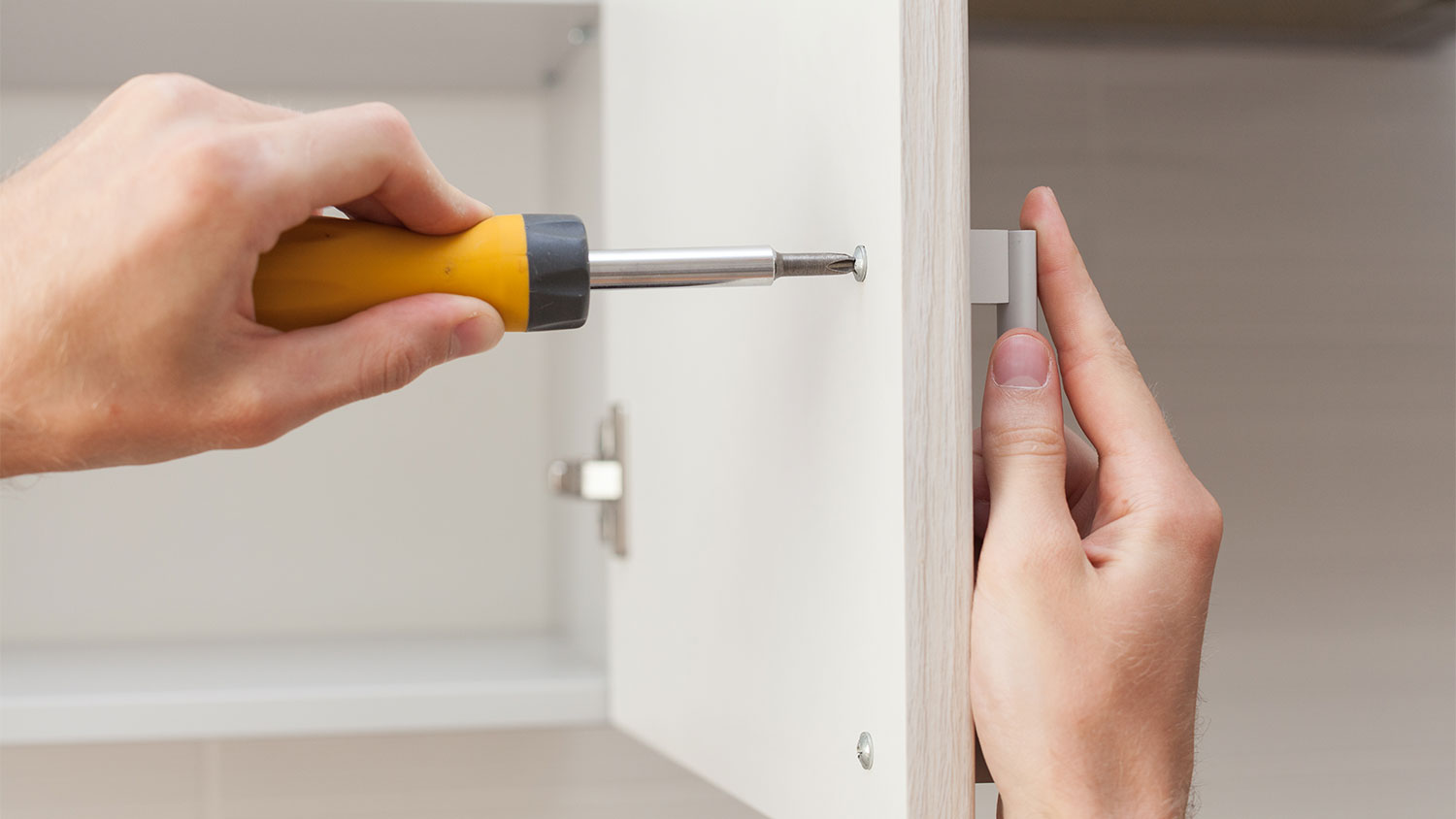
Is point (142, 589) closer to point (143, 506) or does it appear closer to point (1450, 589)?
point (143, 506)

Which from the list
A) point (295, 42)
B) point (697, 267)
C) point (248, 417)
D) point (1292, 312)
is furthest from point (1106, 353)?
point (295, 42)

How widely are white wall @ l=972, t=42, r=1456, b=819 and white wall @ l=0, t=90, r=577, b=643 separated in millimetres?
344

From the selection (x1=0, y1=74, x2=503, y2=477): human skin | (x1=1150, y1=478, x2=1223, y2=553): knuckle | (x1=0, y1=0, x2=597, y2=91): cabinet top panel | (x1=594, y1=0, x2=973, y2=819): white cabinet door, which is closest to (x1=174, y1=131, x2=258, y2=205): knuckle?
(x1=0, y1=74, x2=503, y2=477): human skin

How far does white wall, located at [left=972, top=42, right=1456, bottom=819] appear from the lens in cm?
58

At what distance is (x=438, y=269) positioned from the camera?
276 mm

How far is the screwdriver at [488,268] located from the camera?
27 cm

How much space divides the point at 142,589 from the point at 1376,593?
2.54ft

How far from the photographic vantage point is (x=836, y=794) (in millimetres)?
290

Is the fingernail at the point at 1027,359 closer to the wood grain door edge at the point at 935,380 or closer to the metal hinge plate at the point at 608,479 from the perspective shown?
the wood grain door edge at the point at 935,380

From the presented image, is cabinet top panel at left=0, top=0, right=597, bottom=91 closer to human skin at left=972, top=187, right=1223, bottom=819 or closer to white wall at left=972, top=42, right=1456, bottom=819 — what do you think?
white wall at left=972, top=42, right=1456, bottom=819

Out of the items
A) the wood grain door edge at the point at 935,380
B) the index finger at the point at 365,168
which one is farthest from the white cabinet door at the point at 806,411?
the index finger at the point at 365,168

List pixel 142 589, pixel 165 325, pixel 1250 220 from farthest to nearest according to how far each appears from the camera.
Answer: pixel 142 589
pixel 1250 220
pixel 165 325

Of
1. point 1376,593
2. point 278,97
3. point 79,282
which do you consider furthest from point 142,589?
point 1376,593

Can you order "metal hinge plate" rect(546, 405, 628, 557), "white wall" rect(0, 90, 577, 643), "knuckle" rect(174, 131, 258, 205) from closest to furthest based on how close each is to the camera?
1. "knuckle" rect(174, 131, 258, 205)
2. "metal hinge plate" rect(546, 405, 628, 557)
3. "white wall" rect(0, 90, 577, 643)
